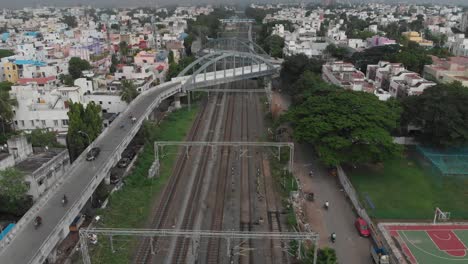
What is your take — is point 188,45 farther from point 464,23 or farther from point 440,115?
point 464,23

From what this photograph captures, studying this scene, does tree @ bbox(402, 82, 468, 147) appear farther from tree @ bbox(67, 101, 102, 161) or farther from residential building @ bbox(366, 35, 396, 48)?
residential building @ bbox(366, 35, 396, 48)

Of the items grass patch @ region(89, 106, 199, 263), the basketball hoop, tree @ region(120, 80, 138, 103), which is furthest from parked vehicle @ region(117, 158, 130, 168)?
the basketball hoop

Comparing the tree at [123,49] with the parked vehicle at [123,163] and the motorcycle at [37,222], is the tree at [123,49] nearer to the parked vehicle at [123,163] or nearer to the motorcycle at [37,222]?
the parked vehicle at [123,163]

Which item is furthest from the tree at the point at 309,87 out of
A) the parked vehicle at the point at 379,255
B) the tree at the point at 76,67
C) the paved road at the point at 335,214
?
the tree at the point at 76,67

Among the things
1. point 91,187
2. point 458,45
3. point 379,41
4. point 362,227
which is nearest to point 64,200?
point 91,187

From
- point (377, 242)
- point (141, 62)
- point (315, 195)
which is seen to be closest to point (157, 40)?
point (141, 62)

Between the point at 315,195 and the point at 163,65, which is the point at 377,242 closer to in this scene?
the point at 315,195
